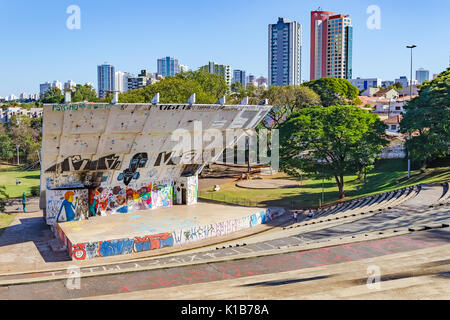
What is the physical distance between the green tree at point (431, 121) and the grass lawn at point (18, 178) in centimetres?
4905

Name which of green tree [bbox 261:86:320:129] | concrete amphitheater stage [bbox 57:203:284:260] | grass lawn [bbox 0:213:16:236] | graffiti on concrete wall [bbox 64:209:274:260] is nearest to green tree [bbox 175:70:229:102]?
green tree [bbox 261:86:320:129]

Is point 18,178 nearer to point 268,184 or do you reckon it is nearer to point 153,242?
point 268,184

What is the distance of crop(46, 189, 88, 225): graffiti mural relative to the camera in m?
32.9

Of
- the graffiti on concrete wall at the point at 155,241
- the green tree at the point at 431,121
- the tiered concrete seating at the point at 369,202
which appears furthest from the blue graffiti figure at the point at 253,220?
the green tree at the point at 431,121

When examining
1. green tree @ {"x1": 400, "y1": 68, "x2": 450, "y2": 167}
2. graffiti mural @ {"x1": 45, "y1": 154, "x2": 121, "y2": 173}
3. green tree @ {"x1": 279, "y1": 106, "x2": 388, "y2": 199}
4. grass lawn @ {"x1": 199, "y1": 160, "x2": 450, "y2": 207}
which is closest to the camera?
graffiti mural @ {"x1": 45, "y1": 154, "x2": 121, "y2": 173}

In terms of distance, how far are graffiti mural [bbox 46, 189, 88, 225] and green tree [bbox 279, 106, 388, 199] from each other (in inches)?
858

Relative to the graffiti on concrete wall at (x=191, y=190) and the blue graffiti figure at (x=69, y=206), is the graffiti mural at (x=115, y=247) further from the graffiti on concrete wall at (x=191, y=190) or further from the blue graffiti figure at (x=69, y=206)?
the graffiti on concrete wall at (x=191, y=190)

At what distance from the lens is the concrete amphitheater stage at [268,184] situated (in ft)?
181

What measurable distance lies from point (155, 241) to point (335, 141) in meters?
22.5

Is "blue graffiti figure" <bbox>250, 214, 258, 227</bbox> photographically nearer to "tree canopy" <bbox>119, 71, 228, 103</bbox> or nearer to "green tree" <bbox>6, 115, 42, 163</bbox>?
"tree canopy" <bbox>119, 71, 228, 103</bbox>
